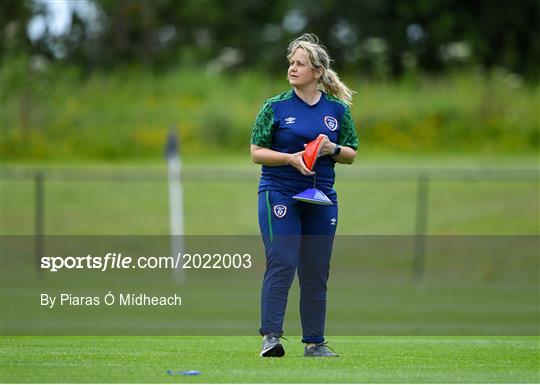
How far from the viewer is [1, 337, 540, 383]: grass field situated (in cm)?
685

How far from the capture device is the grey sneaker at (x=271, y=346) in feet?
25.6

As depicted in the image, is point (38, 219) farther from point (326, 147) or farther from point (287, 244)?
point (326, 147)

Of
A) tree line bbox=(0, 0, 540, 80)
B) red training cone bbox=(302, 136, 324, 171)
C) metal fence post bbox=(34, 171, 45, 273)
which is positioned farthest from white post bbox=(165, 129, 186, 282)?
tree line bbox=(0, 0, 540, 80)

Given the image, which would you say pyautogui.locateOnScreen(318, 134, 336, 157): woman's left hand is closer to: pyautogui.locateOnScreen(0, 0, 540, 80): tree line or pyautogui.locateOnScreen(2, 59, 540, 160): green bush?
pyautogui.locateOnScreen(2, 59, 540, 160): green bush

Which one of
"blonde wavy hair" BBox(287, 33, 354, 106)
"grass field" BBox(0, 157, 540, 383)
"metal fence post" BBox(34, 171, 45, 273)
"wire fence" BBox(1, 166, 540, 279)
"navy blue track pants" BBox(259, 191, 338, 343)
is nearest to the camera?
"grass field" BBox(0, 157, 540, 383)

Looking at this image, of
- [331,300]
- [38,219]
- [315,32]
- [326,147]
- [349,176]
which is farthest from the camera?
[315,32]

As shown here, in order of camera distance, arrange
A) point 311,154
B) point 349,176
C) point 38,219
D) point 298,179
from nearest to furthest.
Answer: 1. point 311,154
2. point 298,179
3. point 38,219
4. point 349,176

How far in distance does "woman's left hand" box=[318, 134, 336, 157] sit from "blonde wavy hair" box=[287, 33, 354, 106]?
462 millimetres

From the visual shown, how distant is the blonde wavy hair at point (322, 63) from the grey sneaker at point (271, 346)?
1.63 meters

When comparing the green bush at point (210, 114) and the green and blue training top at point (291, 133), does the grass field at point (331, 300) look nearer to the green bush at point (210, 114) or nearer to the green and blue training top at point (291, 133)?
the green and blue training top at point (291, 133)

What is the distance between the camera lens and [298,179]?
25.8 feet

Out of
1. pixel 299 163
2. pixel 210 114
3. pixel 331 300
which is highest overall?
pixel 210 114

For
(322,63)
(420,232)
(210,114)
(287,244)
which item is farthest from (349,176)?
(287,244)

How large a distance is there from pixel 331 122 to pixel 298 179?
0.45 metres
